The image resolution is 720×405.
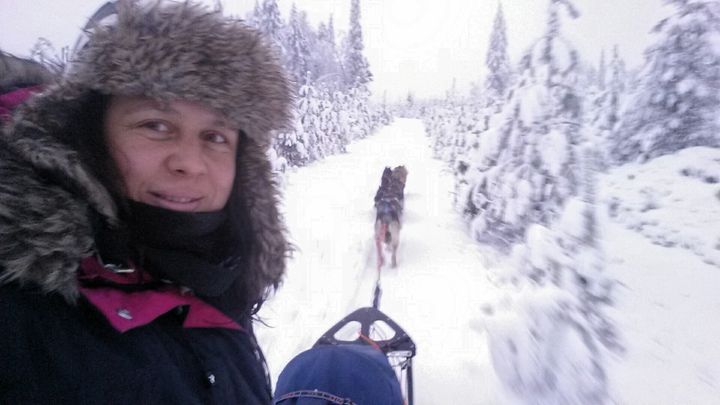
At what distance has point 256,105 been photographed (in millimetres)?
1556

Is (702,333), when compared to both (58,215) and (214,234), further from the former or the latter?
(58,215)

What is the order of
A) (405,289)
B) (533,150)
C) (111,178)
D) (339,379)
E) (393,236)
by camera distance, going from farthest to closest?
(393,236)
(533,150)
(405,289)
(339,379)
(111,178)

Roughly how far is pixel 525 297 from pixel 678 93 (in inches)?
353

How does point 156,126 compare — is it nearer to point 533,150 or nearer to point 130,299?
point 130,299

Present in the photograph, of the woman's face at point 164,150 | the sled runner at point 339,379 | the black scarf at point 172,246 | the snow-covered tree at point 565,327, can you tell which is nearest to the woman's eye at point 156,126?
the woman's face at point 164,150

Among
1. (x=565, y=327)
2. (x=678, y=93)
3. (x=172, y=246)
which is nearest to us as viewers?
(x=172, y=246)

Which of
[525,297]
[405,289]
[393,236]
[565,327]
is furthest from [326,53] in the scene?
[565,327]

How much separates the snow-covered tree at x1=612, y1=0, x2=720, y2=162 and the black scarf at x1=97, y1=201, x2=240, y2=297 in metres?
7.76

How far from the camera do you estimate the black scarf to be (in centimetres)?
109

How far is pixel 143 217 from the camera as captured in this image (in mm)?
1237

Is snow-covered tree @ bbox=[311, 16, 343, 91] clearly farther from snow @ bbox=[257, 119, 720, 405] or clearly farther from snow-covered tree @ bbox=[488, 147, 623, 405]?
snow-covered tree @ bbox=[488, 147, 623, 405]

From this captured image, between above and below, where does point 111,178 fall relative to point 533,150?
below

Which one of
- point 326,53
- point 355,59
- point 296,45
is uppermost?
point 326,53

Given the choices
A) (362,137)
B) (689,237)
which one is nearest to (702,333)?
(689,237)
